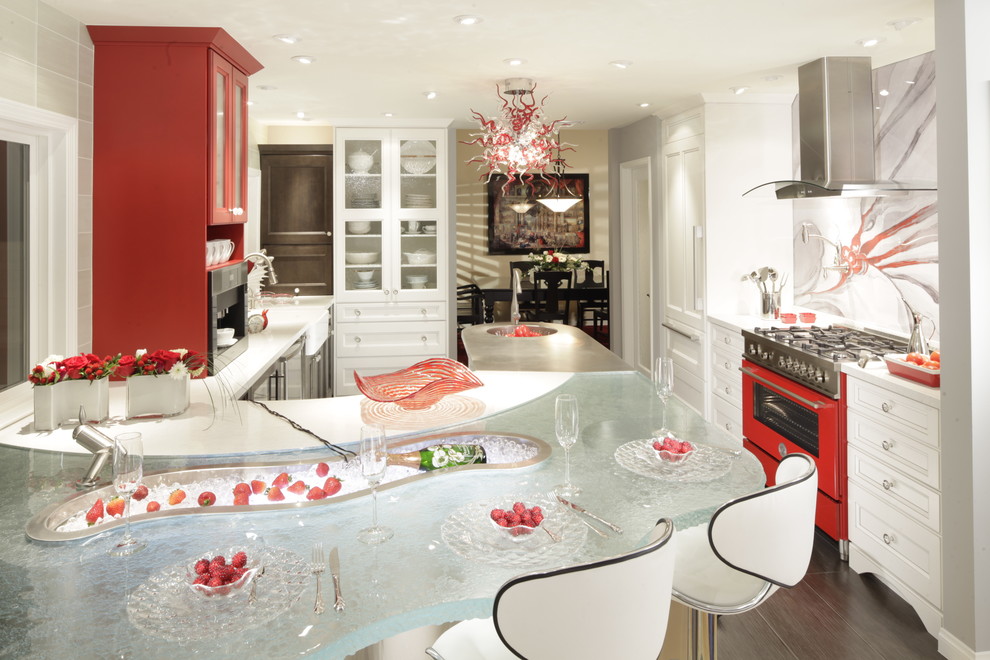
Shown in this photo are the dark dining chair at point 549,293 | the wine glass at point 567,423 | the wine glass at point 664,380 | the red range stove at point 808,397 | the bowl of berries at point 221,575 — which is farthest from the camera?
the dark dining chair at point 549,293

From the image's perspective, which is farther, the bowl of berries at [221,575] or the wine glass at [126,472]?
the wine glass at [126,472]

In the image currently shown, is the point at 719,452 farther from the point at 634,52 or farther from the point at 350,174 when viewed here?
the point at 350,174

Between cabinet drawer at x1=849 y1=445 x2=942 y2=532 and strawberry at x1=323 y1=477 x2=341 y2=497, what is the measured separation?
218 centimetres

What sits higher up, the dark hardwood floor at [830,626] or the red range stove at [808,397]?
the red range stove at [808,397]

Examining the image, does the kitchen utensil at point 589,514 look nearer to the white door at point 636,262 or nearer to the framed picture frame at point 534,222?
the white door at point 636,262

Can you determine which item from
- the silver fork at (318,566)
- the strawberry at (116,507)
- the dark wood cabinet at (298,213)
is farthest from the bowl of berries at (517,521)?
the dark wood cabinet at (298,213)

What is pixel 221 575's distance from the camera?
4.07ft

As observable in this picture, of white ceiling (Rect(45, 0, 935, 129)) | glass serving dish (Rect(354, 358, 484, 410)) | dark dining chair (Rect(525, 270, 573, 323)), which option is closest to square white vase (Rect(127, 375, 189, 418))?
glass serving dish (Rect(354, 358, 484, 410))

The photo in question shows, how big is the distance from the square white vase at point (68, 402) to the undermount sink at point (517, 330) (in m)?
2.52

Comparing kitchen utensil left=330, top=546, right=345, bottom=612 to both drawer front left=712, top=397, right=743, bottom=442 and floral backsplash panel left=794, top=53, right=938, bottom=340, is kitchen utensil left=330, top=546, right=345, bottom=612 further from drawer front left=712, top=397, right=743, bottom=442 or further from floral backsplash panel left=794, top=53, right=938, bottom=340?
drawer front left=712, top=397, right=743, bottom=442

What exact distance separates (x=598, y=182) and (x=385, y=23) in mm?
7023

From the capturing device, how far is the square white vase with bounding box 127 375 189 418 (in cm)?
248

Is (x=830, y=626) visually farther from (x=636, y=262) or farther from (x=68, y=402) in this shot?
(x=636, y=262)

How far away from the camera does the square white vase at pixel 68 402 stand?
7.64 feet
